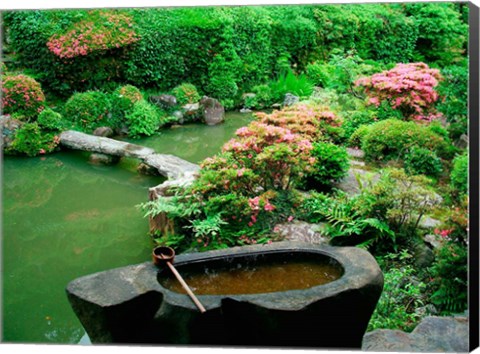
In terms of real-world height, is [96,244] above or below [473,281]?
below

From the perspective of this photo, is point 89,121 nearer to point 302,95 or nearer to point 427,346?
point 302,95

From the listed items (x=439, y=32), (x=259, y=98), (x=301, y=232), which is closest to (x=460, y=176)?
(x=301, y=232)

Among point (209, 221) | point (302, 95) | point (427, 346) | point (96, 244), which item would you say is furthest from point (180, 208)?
point (302, 95)

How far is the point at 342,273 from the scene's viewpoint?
4.39 meters

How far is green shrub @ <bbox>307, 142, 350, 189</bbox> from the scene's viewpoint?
692 cm

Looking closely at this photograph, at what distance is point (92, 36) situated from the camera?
11.0 m

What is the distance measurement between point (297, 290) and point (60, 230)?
402 centimetres

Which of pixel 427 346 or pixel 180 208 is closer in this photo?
pixel 427 346

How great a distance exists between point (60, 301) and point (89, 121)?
5780 mm

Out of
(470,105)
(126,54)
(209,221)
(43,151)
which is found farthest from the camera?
(126,54)

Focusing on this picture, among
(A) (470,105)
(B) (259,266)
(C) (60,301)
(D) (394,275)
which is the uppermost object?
(A) (470,105)

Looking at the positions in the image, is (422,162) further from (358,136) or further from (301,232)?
(358,136)

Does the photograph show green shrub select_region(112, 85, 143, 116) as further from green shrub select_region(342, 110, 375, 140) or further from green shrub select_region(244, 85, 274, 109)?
green shrub select_region(342, 110, 375, 140)

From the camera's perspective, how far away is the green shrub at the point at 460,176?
167 inches
